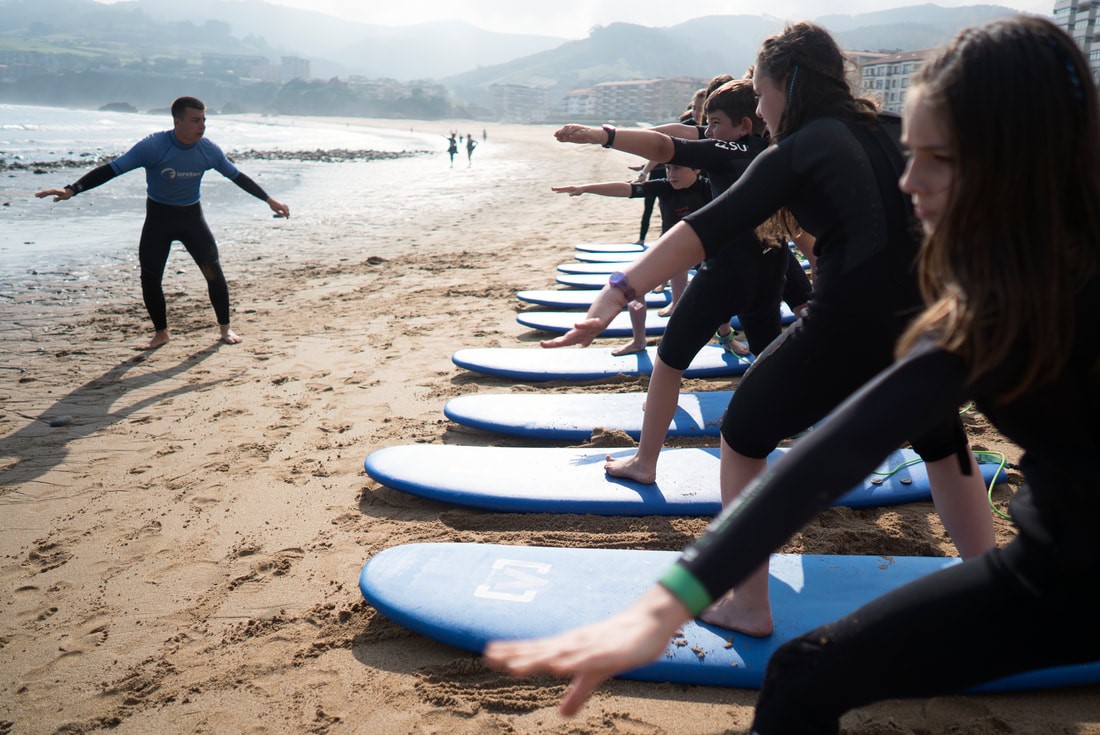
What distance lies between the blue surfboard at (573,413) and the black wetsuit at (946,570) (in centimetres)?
326

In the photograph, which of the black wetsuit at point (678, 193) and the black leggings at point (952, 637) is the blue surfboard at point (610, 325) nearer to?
the black wetsuit at point (678, 193)

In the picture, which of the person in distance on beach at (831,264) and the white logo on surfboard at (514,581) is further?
the white logo on surfboard at (514,581)

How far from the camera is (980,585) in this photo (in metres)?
1.40

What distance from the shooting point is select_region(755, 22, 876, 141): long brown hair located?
2492mm

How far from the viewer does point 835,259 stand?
7.79 ft

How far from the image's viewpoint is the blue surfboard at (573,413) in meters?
4.87

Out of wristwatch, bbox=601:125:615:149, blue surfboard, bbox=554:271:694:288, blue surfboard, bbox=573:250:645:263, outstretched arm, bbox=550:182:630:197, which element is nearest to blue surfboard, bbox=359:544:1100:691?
wristwatch, bbox=601:125:615:149

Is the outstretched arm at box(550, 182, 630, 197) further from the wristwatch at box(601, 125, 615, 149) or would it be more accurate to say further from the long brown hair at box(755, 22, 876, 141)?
the long brown hair at box(755, 22, 876, 141)

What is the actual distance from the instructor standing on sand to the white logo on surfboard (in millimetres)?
5145

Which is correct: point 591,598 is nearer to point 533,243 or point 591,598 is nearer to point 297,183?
point 533,243

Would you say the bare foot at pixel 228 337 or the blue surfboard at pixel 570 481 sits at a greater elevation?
the bare foot at pixel 228 337

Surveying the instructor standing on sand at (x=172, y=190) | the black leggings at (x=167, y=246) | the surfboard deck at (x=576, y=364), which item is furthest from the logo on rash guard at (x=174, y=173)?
the surfboard deck at (x=576, y=364)

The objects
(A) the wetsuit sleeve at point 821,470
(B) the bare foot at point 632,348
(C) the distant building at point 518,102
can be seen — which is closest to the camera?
(A) the wetsuit sleeve at point 821,470

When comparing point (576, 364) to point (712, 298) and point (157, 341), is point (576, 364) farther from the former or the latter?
point (157, 341)
